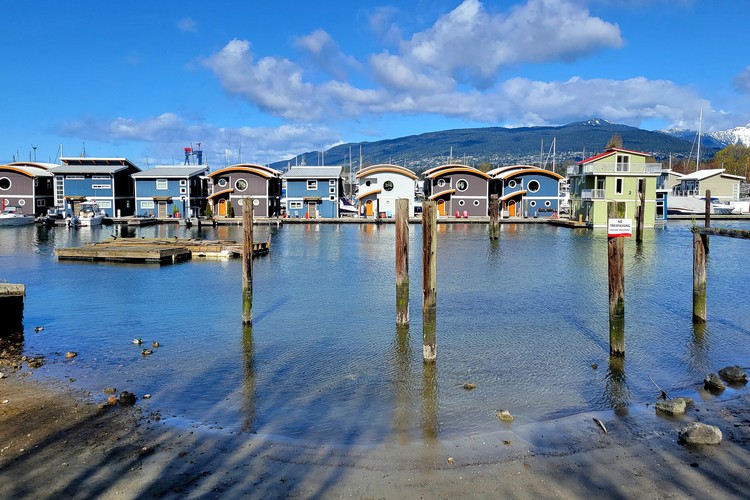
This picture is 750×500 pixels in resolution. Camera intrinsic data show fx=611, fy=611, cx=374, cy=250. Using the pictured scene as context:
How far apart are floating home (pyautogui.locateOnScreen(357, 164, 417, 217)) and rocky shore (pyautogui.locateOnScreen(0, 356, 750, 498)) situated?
62.7m

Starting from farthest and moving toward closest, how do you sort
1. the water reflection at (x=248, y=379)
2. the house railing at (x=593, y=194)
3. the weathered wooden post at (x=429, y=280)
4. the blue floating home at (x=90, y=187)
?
the blue floating home at (x=90, y=187) < the house railing at (x=593, y=194) < the weathered wooden post at (x=429, y=280) < the water reflection at (x=248, y=379)

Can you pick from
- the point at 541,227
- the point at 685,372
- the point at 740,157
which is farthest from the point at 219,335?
the point at 740,157

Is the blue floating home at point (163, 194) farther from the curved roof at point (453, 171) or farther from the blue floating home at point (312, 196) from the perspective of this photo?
the curved roof at point (453, 171)

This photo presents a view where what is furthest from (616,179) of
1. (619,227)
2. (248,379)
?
(248,379)

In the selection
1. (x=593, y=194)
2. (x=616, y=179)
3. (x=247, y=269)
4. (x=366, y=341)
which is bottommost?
(x=366, y=341)

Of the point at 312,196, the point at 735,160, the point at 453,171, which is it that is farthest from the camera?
the point at 735,160

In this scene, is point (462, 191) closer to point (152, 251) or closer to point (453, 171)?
point (453, 171)

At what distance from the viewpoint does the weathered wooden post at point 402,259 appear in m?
17.2

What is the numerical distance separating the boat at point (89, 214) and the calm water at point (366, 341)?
99.3ft

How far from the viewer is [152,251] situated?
3491 centimetres

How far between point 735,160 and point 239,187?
11262cm

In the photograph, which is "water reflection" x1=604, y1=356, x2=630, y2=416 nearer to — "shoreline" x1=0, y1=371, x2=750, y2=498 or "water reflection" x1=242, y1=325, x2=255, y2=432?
A: "shoreline" x1=0, y1=371, x2=750, y2=498

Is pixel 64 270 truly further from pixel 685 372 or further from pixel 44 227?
pixel 44 227

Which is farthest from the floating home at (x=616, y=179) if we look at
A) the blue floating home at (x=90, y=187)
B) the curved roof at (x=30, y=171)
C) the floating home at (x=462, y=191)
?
the curved roof at (x=30, y=171)
